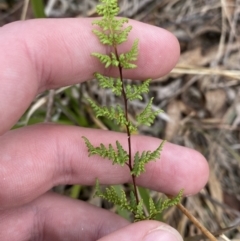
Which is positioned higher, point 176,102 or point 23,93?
point 23,93

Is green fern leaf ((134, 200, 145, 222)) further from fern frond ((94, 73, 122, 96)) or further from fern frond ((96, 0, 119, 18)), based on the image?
fern frond ((96, 0, 119, 18))

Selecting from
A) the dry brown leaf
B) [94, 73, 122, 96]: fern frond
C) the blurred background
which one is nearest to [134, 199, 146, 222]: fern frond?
[94, 73, 122, 96]: fern frond

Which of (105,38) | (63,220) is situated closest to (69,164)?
(63,220)

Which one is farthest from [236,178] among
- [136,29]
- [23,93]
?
[23,93]

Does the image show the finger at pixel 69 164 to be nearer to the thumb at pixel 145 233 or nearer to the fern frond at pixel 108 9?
the thumb at pixel 145 233

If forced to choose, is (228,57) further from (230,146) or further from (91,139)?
(91,139)

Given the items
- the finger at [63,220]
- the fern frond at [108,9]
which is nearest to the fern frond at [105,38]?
the fern frond at [108,9]
